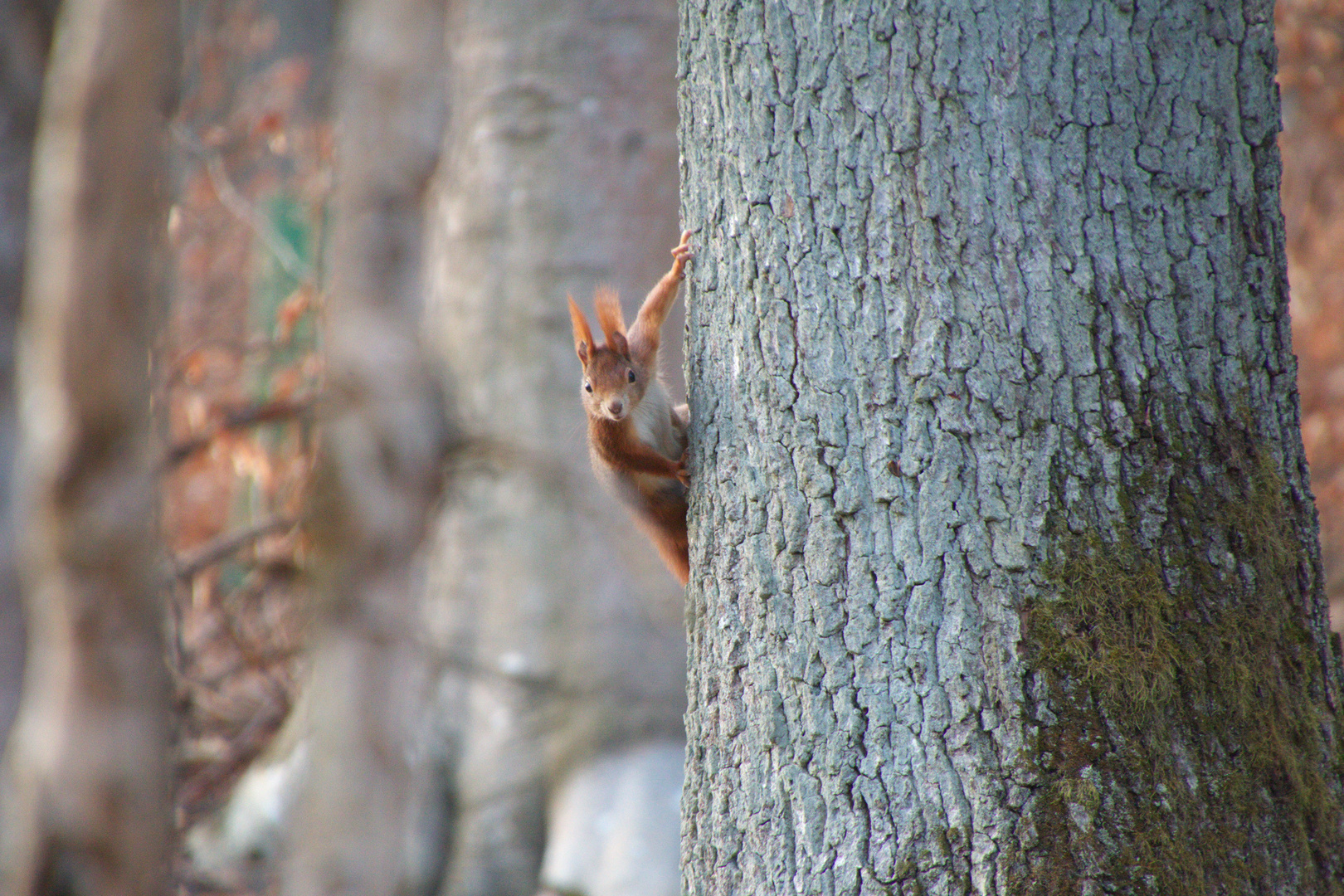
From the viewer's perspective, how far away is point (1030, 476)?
1448mm

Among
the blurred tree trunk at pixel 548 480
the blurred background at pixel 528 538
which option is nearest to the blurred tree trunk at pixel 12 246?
the blurred background at pixel 528 538

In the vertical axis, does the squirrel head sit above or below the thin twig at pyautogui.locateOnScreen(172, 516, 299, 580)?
below

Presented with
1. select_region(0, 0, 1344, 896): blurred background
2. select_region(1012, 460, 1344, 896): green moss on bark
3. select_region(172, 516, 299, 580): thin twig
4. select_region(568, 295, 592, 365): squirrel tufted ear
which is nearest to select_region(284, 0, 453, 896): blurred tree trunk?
select_region(0, 0, 1344, 896): blurred background

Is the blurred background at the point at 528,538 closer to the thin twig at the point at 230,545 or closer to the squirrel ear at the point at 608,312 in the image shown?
the thin twig at the point at 230,545

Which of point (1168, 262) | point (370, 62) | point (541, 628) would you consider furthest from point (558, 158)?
point (1168, 262)

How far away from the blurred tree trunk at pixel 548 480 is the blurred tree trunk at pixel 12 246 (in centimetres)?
209

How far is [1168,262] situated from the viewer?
1.48m

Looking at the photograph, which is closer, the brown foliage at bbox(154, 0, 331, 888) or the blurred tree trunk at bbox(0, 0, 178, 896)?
the blurred tree trunk at bbox(0, 0, 178, 896)

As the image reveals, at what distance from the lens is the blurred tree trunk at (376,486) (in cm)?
381

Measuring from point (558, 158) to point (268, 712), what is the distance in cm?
300

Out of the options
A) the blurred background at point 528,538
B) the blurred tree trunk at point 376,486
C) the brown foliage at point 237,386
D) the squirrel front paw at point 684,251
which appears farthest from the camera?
the brown foliage at point 237,386

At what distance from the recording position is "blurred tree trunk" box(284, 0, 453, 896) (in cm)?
381

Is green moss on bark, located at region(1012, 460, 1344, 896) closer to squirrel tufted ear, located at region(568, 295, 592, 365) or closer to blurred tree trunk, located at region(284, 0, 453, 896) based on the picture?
squirrel tufted ear, located at region(568, 295, 592, 365)

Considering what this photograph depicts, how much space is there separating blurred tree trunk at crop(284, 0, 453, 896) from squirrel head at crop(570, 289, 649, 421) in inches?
76.6
